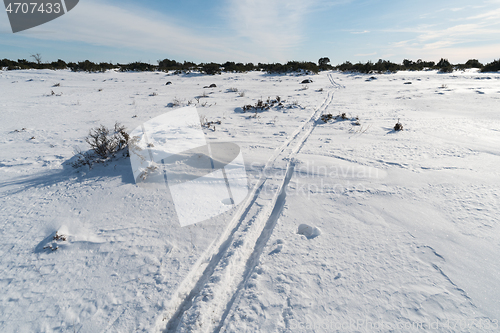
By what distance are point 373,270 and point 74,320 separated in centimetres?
247

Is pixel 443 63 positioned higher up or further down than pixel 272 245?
higher up

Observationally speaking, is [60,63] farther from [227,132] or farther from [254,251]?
[254,251]

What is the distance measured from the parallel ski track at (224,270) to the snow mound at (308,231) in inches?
12.6

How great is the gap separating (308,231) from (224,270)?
42.1 inches

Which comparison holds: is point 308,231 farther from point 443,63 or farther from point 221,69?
point 443,63

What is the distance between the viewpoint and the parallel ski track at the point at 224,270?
173 cm

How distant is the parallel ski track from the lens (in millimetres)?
1729

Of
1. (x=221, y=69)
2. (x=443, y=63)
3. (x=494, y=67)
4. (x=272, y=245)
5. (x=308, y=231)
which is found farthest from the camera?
(x=443, y=63)

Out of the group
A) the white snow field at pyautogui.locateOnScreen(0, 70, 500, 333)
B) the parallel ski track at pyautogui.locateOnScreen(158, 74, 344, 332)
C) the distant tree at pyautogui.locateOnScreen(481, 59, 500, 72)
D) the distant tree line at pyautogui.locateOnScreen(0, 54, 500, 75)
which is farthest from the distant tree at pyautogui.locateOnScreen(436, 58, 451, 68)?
the parallel ski track at pyautogui.locateOnScreen(158, 74, 344, 332)

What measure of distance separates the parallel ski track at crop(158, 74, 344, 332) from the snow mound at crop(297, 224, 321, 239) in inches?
12.6

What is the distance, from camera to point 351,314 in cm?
168

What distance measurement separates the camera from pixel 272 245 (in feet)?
7.77

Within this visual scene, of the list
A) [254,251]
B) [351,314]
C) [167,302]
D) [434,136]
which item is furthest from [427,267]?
[434,136]

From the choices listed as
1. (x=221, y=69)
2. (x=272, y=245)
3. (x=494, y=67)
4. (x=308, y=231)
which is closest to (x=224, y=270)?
(x=272, y=245)
